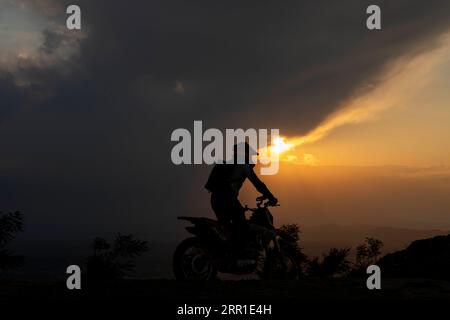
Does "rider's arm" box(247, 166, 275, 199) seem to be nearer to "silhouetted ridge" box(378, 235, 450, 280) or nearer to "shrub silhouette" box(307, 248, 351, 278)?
"silhouetted ridge" box(378, 235, 450, 280)

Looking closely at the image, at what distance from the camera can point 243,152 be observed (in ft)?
34.3

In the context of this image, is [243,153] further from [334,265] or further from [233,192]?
[334,265]

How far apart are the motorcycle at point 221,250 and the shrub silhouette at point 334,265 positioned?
629cm

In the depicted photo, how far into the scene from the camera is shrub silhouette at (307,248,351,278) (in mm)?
17156

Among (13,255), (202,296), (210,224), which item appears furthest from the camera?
(13,255)

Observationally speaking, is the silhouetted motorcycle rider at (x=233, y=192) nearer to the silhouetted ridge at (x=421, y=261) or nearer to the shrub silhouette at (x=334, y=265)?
the silhouetted ridge at (x=421, y=261)

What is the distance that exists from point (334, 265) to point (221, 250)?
787cm

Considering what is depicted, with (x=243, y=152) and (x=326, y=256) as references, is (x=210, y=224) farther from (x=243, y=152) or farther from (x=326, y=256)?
(x=326, y=256)

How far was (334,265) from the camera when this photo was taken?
17250mm

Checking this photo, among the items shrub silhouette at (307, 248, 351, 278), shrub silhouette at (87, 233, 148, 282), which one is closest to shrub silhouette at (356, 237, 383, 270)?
shrub silhouette at (307, 248, 351, 278)

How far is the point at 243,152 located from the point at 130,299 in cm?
420

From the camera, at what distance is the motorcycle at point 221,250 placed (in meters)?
10.2

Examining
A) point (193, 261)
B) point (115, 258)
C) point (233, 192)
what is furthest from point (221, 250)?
point (115, 258)
